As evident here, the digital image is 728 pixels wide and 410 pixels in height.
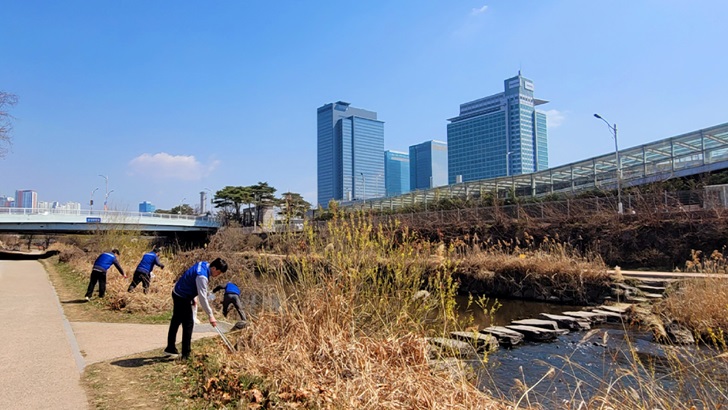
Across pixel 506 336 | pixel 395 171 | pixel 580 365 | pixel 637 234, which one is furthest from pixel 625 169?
pixel 395 171

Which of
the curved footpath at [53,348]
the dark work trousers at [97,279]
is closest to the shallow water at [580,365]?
the curved footpath at [53,348]

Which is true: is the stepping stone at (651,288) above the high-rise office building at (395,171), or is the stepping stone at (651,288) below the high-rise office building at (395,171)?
below

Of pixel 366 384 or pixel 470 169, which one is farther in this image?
pixel 470 169

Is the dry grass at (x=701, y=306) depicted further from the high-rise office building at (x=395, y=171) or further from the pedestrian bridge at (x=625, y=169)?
the high-rise office building at (x=395, y=171)

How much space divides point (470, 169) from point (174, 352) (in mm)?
79609

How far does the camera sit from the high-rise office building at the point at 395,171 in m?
125

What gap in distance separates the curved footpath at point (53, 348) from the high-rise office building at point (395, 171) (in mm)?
114886

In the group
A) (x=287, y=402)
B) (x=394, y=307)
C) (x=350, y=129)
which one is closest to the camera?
(x=287, y=402)

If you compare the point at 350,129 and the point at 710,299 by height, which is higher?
the point at 350,129

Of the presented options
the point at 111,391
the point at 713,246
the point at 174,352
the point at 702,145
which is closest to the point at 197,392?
the point at 111,391

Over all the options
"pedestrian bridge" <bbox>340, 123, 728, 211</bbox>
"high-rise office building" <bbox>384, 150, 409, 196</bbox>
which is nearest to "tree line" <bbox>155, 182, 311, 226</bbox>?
"pedestrian bridge" <bbox>340, 123, 728, 211</bbox>

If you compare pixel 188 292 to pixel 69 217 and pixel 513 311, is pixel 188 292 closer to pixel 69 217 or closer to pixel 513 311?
pixel 513 311

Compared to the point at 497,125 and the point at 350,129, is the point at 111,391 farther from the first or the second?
the point at 350,129

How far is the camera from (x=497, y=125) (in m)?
76.5
